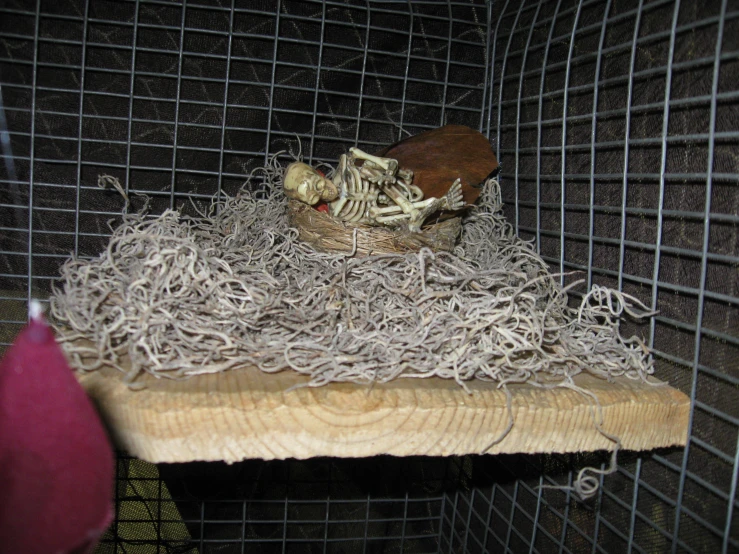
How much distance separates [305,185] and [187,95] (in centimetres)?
36

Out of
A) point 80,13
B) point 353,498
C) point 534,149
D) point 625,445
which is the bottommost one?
point 353,498

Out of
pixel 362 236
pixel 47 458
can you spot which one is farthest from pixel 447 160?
pixel 47 458

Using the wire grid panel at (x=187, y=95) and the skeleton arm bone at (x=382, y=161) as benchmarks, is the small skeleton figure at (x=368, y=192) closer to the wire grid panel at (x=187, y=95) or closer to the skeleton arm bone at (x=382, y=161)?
the skeleton arm bone at (x=382, y=161)

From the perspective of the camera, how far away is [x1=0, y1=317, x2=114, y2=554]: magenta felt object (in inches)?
12.7

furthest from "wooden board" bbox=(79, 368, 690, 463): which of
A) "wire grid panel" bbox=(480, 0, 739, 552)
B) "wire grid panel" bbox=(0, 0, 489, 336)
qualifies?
"wire grid panel" bbox=(0, 0, 489, 336)

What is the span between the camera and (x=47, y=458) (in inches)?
13.0

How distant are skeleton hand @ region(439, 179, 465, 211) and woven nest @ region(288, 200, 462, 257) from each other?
0.10ft

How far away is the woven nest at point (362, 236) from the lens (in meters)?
0.78

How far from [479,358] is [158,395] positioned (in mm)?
329

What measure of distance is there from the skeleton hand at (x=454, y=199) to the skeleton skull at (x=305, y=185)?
174 millimetres

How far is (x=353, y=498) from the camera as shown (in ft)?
3.59

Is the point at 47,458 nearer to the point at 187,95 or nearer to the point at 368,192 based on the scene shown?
the point at 368,192

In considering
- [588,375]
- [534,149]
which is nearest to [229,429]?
[588,375]

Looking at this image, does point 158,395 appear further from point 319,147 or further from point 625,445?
point 319,147
